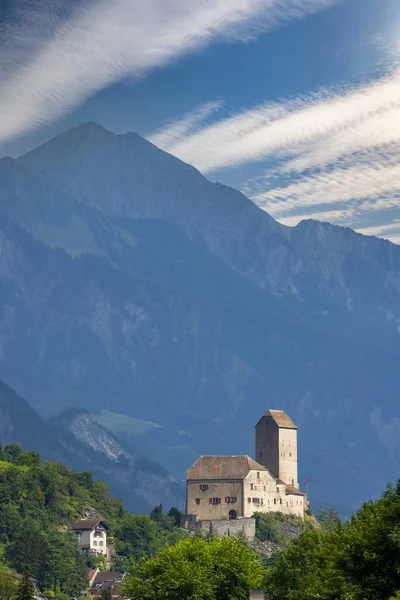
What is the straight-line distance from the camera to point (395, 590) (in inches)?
3017

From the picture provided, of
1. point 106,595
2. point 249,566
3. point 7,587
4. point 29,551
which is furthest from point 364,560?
point 29,551

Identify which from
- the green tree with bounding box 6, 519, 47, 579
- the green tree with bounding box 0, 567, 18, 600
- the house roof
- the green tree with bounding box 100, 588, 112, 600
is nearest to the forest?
the green tree with bounding box 0, 567, 18, 600

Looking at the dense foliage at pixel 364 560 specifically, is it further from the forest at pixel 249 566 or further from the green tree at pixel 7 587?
the green tree at pixel 7 587

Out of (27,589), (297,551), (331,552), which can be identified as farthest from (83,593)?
(331,552)

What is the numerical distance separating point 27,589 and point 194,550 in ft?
79.0

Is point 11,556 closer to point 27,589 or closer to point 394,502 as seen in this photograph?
point 27,589

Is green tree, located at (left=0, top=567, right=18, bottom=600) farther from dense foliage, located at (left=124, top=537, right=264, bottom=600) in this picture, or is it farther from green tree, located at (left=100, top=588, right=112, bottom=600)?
dense foliage, located at (left=124, top=537, right=264, bottom=600)

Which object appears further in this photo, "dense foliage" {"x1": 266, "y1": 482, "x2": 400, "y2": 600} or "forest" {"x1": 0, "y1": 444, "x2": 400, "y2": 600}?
"forest" {"x1": 0, "y1": 444, "x2": 400, "y2": 600}

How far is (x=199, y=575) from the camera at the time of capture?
383ft

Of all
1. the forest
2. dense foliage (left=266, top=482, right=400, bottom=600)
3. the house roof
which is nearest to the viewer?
dense foliage (left=266, top=482, right=400, bottom=600)

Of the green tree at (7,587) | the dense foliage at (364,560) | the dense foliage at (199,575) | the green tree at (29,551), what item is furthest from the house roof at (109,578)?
the dense foliage at (364,560)

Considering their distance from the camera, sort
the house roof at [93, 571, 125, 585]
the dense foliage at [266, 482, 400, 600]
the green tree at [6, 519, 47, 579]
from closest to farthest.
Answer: the dense foliage at [266, 482, 400, 600] < the green tree at [6, 519, 47, 579] < the house roof at [93, 571, 125, 585]

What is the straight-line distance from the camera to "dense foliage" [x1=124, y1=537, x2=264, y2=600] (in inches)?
4584

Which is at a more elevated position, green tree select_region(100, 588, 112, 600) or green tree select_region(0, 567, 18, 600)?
green tree select_region(100, 588, 112, 600)
